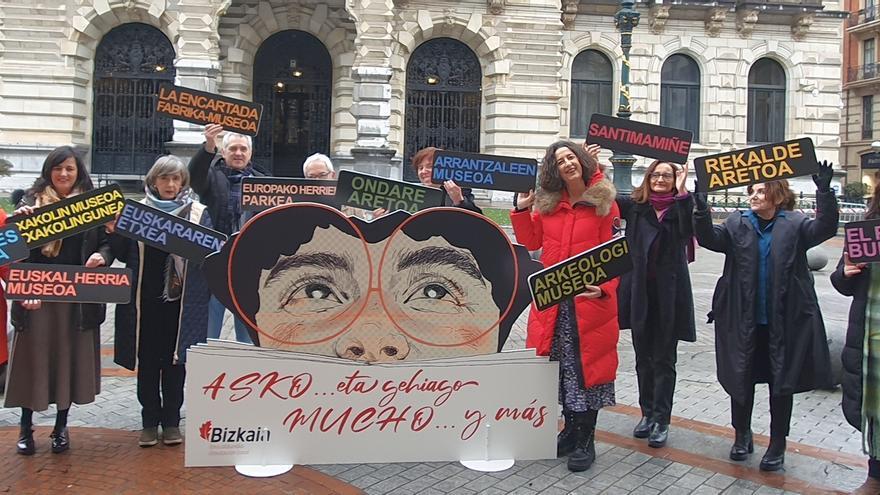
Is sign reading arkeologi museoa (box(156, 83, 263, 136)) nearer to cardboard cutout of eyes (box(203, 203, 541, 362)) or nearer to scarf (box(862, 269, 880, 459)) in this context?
cardboard cutout of eyes (box(203, 203, 541, 362))

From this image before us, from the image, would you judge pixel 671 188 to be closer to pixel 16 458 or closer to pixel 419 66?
pixel 16 458

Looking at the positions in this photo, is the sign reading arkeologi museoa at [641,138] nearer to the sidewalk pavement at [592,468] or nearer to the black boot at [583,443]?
the black boot at [583,443]

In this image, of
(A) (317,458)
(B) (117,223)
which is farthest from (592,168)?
(B) (117,223)

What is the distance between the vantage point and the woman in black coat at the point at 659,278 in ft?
16.0

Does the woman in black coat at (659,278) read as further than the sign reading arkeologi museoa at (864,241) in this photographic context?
Yes

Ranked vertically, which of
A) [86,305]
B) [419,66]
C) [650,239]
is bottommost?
[86,305]

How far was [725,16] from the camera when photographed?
2442 centimetres

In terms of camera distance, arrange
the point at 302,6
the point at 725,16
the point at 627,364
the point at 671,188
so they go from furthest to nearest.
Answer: the point at 725,16 → the point at 302,6 → the point at 627,364 → the point at 671,188

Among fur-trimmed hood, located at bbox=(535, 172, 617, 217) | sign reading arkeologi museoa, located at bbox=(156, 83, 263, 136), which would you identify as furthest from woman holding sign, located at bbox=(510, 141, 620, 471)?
sign reading arkeologi museoa, located at bbox=(156, 83, 263, 136)

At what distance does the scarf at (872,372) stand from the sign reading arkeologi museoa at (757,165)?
0.79 metres

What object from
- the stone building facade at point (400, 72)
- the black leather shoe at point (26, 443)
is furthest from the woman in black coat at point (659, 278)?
Answer: the stone building facade at point (400, 72)

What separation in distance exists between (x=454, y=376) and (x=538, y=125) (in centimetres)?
1871

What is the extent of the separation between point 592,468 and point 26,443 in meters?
3.77

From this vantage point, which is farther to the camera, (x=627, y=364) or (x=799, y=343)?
(x=627, y=364)
